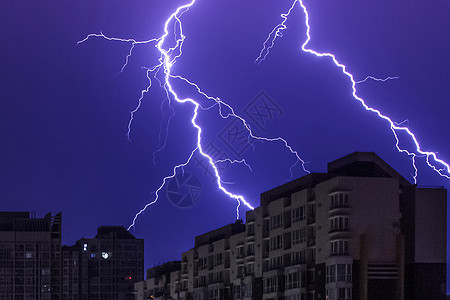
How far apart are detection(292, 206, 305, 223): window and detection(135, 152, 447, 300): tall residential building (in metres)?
0.07

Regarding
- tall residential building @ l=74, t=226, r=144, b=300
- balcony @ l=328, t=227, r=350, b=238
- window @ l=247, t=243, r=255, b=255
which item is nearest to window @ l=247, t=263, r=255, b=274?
window @ l=247, t=243, r=255, b=255

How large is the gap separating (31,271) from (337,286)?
295 ft

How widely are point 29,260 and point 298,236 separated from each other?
3264 inches

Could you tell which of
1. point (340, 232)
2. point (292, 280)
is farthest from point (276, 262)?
point (340, 232)

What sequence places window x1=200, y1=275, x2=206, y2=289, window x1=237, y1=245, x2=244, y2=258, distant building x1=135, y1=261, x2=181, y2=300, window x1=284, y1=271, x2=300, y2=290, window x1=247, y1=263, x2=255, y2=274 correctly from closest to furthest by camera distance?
window x1=284, y1=271, x2=300, y2=290, window x1=247, y1=263, x2=255, y2=274, window x1=237, y1=245, x2=244, y2=258, window x1=200, y1=275, x2=206, y2=289, distant building x1=135, y1=261, x2=181, y2=300

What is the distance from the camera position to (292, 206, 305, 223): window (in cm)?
6376

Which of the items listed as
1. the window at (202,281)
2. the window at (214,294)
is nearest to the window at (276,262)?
the window at (214,294)

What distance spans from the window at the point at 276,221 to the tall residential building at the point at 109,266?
8209 centimetres

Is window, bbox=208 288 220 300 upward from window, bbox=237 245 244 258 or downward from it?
downward

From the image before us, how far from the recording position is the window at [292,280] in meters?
63.4

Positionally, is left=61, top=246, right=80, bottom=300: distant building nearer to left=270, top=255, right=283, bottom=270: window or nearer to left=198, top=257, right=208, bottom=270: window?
left=198, top=257, right=208, bottom=270: window

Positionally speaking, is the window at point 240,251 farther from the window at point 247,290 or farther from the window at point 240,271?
the window at point 247,290

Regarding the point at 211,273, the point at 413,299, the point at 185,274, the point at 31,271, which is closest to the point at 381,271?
→ the point at 413,299

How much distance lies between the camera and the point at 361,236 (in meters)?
58.1
